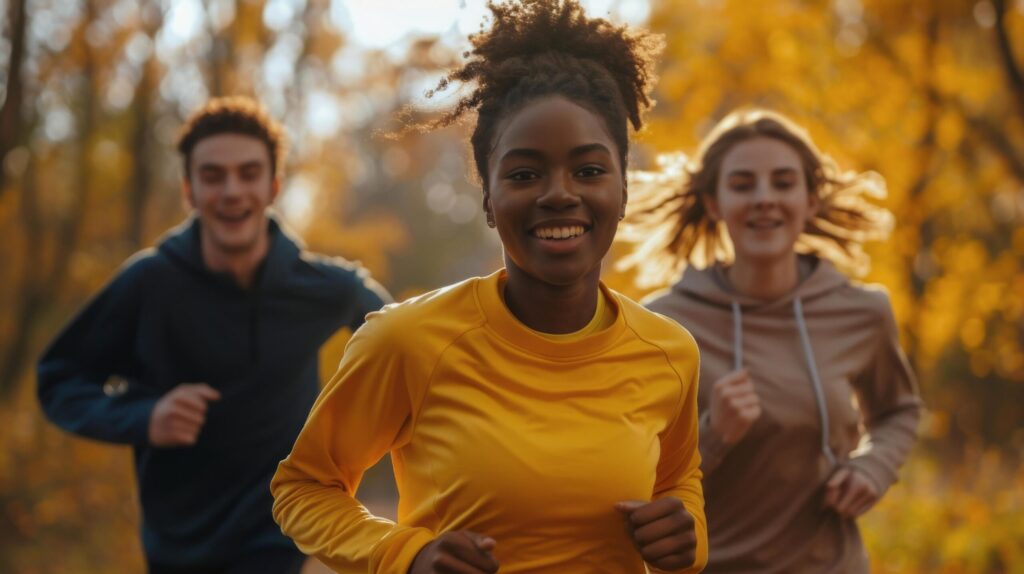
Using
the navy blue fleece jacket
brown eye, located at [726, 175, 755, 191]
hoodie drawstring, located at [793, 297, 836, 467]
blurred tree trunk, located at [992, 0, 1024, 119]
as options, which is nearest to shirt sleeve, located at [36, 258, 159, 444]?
the navy blue fleece jacket

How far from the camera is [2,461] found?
507 inches

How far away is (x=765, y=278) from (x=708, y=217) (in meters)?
0.45

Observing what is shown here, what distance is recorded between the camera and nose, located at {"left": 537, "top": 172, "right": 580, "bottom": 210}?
2822 millimetres

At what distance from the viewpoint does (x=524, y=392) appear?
9.48 ft

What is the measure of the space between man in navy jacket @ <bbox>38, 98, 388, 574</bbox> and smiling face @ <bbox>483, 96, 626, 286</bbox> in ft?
7.01

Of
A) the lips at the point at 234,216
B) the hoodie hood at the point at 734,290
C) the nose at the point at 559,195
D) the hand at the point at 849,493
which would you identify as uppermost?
the lips at the point at 234,216

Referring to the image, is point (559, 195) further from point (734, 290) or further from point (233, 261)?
point (233, 261)

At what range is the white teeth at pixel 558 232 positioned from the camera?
9.41 ft

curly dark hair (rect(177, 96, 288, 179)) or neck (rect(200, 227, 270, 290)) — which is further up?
curly dark hair (rect(177, 96, 288, 179))

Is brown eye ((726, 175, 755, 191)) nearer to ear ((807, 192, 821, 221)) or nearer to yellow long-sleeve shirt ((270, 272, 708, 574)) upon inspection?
ear ((807, 192, 821, 221))

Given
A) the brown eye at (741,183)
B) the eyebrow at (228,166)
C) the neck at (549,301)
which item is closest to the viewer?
the neck at (549,301)

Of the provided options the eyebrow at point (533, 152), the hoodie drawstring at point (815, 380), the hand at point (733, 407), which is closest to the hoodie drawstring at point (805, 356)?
the hoodie drawstring at point (815, 380)

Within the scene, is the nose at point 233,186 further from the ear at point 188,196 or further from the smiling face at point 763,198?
the smiling face at point 763,198

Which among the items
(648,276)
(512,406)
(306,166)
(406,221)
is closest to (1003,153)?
(648,276)
